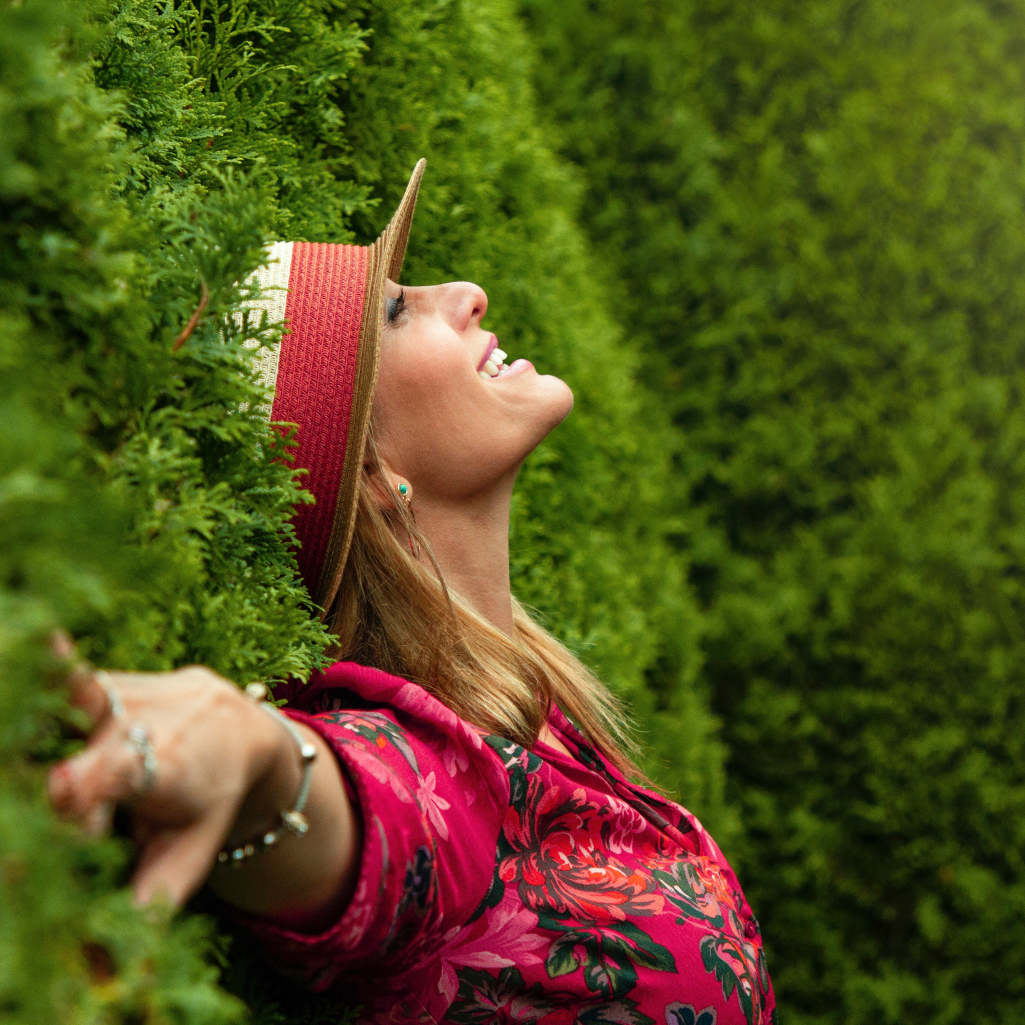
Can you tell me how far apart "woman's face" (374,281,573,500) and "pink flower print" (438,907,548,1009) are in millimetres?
855

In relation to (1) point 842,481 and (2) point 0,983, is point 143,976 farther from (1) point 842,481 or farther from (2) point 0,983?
(1) point 842,481

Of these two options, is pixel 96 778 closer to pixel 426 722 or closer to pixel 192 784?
pixel 192 784

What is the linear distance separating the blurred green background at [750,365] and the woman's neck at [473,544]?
0.52 metres

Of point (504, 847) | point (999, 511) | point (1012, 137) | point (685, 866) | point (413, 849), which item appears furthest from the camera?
point (1012, 137)

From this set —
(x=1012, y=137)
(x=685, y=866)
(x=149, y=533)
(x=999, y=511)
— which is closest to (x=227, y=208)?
(x=149, y=533)

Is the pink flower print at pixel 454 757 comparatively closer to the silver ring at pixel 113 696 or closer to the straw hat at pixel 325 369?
the straw hat at pixel 325 369

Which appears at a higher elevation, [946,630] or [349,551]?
[349,551]

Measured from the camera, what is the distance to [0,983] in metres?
0.64

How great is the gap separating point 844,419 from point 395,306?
10.7ft

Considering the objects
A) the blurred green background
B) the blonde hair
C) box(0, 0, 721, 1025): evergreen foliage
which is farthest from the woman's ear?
the blurred green background

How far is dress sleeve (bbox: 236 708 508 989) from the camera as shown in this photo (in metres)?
1.05

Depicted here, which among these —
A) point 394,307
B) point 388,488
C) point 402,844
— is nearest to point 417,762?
point 402,844

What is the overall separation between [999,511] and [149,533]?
4.47m

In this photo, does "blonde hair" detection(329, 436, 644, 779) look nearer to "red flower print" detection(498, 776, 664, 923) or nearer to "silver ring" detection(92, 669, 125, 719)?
"red flower print" detection(498, 776, 664, 923)
